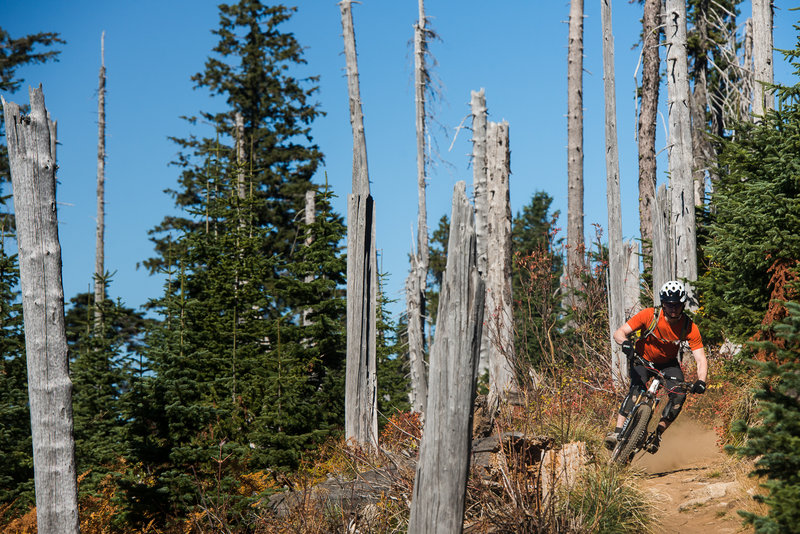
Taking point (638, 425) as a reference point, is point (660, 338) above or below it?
above

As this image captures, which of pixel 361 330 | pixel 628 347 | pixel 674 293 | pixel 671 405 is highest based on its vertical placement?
pixel 674 293

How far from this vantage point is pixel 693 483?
8672mm

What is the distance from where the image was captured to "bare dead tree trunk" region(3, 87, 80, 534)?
8.79 m

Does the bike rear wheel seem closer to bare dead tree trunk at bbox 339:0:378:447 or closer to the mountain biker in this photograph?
the mountain biker

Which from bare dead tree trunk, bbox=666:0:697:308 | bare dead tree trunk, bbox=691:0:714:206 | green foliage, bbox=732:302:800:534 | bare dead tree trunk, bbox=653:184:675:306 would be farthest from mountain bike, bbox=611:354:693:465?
bare dead tree trunk, bbox=691:0:714:206

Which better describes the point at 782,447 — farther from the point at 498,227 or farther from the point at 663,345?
the point at 498,227

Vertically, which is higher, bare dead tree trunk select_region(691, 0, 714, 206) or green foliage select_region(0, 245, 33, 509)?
bare dead tree trunk select_region(691, 0, 714, 206)

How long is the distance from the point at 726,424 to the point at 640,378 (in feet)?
6.96

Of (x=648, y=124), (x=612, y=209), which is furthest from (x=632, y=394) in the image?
(x=648, y=124)

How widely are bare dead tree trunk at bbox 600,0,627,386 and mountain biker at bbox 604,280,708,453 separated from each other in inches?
206

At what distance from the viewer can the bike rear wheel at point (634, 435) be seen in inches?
324

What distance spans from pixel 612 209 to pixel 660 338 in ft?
25.7

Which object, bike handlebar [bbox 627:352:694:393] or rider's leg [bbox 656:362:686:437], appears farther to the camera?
rider's leg [bbox 656:362:686:437]

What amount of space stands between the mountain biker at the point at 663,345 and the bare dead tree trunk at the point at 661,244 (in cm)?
473
